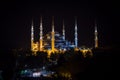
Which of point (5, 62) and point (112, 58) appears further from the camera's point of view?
point (5, 62)

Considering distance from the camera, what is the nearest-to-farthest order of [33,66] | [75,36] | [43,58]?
[33,66], [43,58], [75,36]

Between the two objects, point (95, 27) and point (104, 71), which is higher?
point (95, 27)

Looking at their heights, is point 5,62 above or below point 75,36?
below

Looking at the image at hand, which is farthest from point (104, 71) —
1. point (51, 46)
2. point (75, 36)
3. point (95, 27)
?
point (51, 46)

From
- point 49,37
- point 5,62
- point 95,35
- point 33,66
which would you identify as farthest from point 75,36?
point 5,62

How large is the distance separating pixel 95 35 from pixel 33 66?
40.7 feet

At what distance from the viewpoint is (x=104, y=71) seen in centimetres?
913

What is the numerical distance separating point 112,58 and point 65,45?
38.2m

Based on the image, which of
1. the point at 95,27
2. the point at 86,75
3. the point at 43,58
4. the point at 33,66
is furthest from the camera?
the point at 95,27

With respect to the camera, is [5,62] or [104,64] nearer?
[104,64]

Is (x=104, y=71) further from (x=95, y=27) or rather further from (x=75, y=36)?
(x=75, y=36)

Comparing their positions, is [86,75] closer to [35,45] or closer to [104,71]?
[104,71]

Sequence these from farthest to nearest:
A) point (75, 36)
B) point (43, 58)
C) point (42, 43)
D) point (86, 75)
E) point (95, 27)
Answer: point (42, 43), point (75, 36), point (95, 27), point (43, 58), point (86, 75)

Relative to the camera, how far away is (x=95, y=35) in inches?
1629
